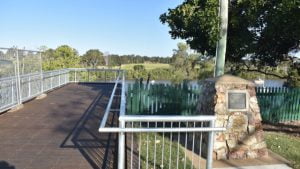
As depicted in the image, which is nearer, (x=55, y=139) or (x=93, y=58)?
(x=55, y=139)

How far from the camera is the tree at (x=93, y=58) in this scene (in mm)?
33606

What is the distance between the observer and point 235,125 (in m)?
6.72

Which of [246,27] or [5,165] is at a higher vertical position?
[246,27]

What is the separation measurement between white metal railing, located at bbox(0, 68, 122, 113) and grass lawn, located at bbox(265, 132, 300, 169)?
710cm

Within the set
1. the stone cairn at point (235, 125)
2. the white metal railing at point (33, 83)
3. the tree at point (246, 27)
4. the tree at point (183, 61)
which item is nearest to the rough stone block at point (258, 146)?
the stone cairn at point (235, 125)

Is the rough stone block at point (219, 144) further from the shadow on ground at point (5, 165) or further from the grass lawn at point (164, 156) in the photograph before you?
the shadow on ground at point (5, 165)

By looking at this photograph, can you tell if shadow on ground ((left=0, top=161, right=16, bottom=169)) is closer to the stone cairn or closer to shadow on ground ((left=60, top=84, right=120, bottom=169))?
shadow on ground ((left=60, top=84, right=120, bottom=169))

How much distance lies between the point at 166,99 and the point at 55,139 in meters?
5.75

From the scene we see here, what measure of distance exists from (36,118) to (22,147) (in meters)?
2.62

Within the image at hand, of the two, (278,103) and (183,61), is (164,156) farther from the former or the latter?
(183,61)

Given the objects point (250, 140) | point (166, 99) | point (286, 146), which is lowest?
point (286, 146)

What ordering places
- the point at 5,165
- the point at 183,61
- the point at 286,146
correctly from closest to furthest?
the point at 5,165 < the point at 286,146 < the point at 183,61

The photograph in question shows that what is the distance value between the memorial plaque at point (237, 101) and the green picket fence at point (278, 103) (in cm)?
530

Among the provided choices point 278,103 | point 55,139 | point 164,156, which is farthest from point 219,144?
point 278,103
